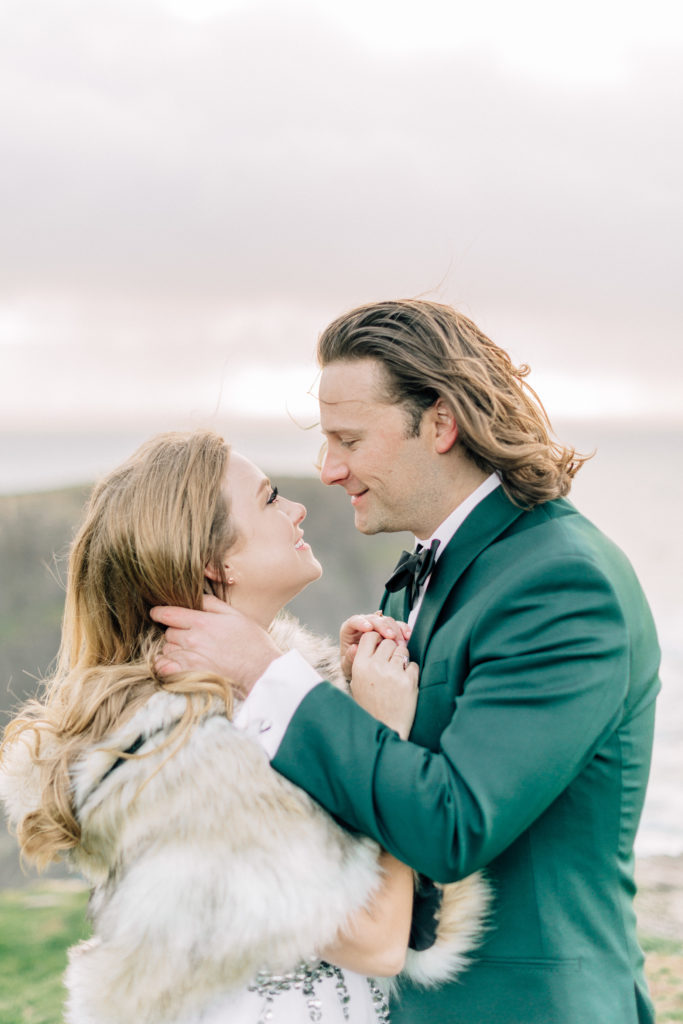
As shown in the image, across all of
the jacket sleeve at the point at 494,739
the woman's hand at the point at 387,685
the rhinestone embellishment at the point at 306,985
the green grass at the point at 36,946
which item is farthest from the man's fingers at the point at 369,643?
the green grass at the point at 36,946

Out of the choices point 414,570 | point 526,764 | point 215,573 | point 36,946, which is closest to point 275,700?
point 215,573

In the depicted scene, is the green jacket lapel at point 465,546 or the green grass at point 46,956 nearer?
the green jacket lapel at point 465,546

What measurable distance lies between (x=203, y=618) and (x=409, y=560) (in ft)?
2.41

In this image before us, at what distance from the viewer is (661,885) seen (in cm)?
787

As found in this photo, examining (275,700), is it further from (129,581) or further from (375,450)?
(375,450)

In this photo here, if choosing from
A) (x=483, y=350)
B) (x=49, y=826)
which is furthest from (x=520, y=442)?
(x=49, y=826)

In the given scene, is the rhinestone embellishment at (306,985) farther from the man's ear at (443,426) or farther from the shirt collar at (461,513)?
the man's ear at (443,426)

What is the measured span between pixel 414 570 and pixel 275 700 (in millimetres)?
785

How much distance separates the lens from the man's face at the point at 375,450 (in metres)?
3.07

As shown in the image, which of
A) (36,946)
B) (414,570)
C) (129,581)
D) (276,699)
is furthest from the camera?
(36,946)

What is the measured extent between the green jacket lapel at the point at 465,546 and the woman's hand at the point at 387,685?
14 centimetres

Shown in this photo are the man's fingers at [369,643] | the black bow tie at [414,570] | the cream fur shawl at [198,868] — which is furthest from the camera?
the black bow tie at [414,570]

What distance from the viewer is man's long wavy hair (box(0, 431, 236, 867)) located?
2.54 m

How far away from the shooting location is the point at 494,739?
2154mm
